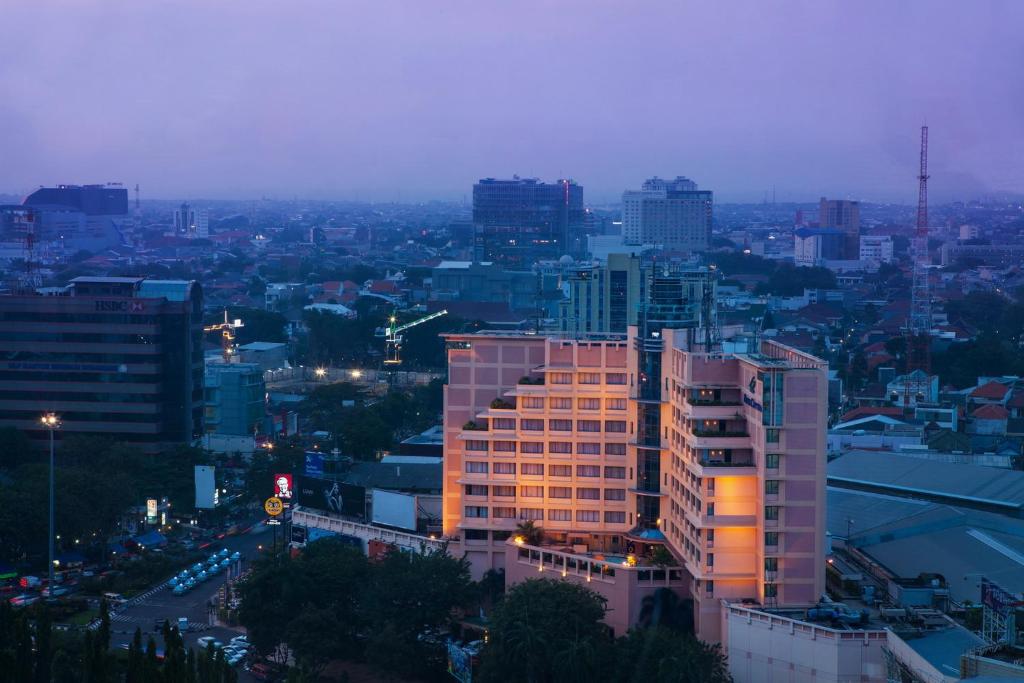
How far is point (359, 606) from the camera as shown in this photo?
450 inches

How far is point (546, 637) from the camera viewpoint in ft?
32.0

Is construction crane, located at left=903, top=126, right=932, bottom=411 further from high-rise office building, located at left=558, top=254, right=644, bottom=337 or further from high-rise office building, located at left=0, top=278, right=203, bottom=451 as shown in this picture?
high-rise office building, located at left=0, top=278, right=203, bottom=451

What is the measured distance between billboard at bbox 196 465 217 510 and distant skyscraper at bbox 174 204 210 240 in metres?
58.5

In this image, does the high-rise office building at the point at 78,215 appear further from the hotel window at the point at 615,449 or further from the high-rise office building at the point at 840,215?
the hotel window at the point at 615,449

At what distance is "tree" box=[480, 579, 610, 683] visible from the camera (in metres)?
9.59

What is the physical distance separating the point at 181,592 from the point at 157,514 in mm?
2741

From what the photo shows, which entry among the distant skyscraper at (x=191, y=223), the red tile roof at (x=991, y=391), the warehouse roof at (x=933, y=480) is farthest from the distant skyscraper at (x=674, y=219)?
the warehouse roof at (x=933, y=480)

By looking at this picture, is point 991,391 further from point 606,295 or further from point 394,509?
point 394,509

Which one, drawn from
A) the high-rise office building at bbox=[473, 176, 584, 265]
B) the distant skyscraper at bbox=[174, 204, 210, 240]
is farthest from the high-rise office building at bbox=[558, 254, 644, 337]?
the distant skyscraper at bbox=[174, 204, 210, 240]

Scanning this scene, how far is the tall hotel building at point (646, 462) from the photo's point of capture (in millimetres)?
9938

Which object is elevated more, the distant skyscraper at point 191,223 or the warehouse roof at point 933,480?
the distant skyscraper at point 191,223

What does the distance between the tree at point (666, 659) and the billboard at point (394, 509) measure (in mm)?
3705

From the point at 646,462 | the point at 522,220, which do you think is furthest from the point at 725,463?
the point at 522,220

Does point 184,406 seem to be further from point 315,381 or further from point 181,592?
point 315,381
